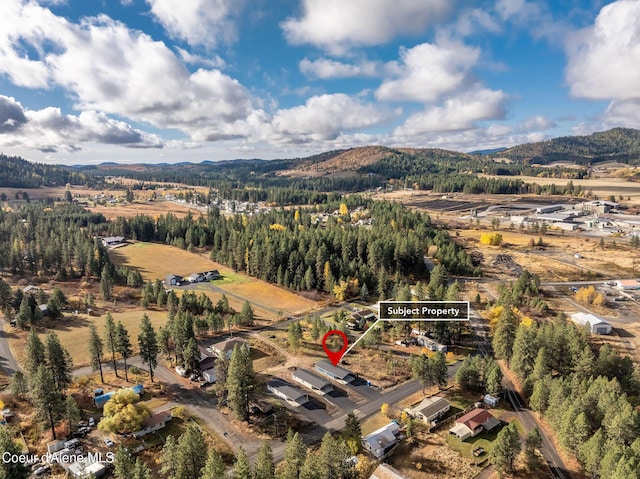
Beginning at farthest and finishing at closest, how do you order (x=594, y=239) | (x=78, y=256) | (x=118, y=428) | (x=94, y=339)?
(x=594, y=239) → (x=78, y=256) → (x=94, y=339) → (x=118, y=428)

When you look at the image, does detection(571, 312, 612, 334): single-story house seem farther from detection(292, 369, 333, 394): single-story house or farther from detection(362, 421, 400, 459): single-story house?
detection(292, 369, 333, 394): single-story house

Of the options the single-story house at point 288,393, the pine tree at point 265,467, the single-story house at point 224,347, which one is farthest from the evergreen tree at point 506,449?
the single-story house at point 224,347

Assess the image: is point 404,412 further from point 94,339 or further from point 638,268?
point 638,268

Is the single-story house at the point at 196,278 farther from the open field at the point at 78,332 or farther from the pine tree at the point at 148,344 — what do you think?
the pine tree at the point at 148,344

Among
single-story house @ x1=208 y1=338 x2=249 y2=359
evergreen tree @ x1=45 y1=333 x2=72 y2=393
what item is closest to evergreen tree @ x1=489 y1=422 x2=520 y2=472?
single-story house @ x1=208 y1=338 x2=249 y2=359

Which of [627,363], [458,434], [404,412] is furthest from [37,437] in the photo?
[627,363]

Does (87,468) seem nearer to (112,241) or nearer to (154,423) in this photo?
(154,423)
